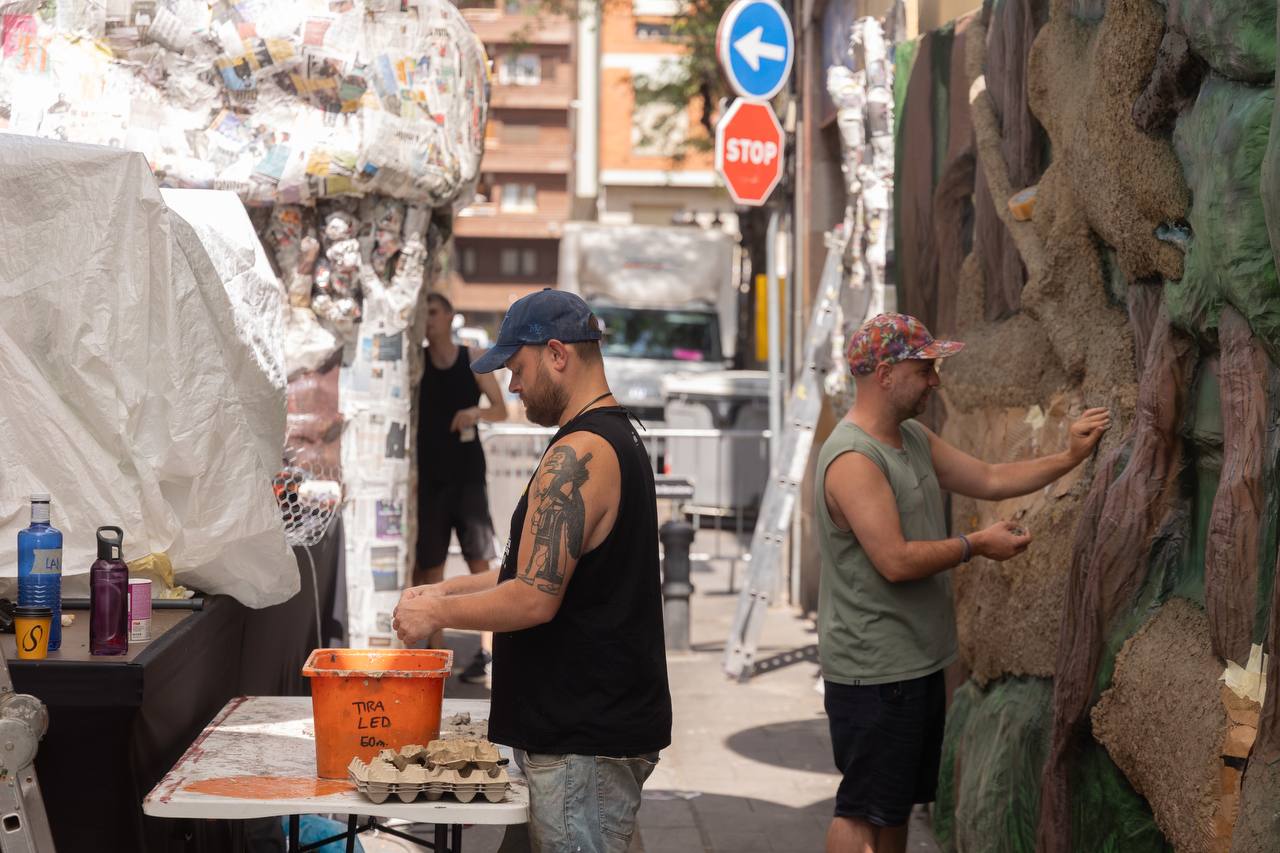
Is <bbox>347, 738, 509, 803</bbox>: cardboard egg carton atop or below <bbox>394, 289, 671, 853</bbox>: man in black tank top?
below

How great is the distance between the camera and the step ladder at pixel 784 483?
8.95 m

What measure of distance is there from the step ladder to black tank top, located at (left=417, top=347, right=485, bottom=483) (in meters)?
1.85

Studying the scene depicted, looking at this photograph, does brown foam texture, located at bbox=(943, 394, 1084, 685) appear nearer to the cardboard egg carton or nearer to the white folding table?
the white folding table

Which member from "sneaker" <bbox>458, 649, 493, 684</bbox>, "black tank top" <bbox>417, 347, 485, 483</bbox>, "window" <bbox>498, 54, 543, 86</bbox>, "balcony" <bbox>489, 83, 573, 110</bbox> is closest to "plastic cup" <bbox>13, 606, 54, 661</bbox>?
"black tank top" <bbox>417, 347, 485, 483</bbox>

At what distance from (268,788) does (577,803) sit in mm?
649

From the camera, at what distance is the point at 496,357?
3.56 meters

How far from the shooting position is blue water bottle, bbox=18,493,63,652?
336cm

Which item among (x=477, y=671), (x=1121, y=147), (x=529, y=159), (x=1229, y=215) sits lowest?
(x=477, y=671)

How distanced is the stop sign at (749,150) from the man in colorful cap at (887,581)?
6551mm

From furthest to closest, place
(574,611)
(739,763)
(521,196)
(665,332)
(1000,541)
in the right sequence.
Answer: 1. (521,196)
2. (665,332)
3. (739,763)
4. (1000,541)
5. (574,611)

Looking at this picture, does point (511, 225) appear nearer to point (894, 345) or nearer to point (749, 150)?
point (749, 150)

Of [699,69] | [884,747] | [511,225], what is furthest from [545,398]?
[511,225]

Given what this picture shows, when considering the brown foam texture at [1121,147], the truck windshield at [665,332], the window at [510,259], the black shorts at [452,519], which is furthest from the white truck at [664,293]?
the window at [510,259]

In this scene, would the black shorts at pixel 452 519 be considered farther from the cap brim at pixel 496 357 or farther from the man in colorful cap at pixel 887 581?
the cap brim at pixel 496 357
